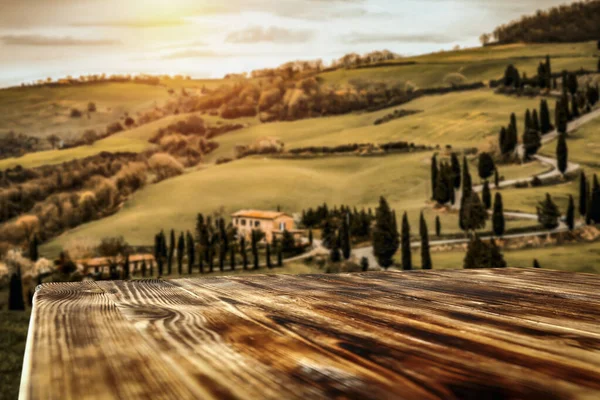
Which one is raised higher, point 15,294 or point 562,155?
point 562,155

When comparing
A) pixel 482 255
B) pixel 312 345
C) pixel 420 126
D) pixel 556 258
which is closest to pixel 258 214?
pixel 420 126

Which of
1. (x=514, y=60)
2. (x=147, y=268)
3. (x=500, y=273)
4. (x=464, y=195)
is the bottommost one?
(x=147, y=268)

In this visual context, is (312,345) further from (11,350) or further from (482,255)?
(482,255)

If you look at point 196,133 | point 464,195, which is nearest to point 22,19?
point 196,133

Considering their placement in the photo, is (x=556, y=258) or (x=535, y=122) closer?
(x=556, y=258)

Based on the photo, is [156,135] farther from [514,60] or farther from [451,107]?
[514,60]

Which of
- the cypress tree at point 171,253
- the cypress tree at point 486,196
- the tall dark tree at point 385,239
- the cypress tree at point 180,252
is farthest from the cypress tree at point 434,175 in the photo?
the cypress tree at point 171,253

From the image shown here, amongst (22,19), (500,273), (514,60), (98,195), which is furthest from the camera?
(514,60)
